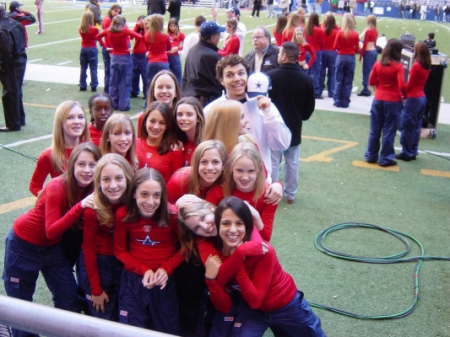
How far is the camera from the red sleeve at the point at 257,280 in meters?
3.62

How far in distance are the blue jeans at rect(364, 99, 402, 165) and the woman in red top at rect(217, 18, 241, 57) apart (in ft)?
11.1

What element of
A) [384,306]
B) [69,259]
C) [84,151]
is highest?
[84,151]

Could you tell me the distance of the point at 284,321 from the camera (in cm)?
389

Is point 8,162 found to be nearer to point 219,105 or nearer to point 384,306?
point 219,105

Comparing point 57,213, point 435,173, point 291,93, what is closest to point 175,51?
point 291,93

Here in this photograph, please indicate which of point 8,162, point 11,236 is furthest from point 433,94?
point 11,236

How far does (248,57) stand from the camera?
28.9ft

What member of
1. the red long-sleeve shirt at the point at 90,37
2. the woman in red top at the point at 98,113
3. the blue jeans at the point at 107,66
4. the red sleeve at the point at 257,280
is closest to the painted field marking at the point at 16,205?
the woman in red top at the point at 98,113

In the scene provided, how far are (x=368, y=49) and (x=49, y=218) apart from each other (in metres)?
11.2

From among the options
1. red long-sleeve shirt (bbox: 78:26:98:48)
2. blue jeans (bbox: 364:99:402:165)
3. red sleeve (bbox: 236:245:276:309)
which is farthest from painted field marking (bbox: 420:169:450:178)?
red long-sleeve shirt (bbox: 78:26:98:48)

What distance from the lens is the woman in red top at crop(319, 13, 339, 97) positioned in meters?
13.2

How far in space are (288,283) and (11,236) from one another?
6.11ft

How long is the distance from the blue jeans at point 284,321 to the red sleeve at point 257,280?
7.0 inches

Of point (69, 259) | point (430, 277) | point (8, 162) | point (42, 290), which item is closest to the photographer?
point (69, 259)
